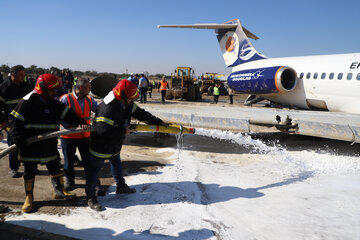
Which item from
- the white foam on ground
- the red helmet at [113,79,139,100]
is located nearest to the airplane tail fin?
the white foam on ground

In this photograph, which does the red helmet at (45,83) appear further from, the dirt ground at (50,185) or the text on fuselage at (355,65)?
the text on fuselage at (355,65)

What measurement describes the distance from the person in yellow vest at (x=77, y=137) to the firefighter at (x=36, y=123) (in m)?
0.42

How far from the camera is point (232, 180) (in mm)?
4797

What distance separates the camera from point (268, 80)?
36.5 feet

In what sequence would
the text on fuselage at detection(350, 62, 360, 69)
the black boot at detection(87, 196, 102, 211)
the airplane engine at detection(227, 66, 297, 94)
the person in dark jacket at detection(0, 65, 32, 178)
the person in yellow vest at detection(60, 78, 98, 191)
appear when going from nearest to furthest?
1. the black boot at detection(87, 196, 102, 211)
2. the person in yellow vest at detection(60, 78, 98, 191)
3. the person in dark jacket at detection(0, 65, 32, 178)
4. the text on fuselage at detection(350, 62, 360, 69)
5. the airplane engine at detection(227, 66, 297, 94)

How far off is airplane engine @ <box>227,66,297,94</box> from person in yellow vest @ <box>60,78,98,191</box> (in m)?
8.74

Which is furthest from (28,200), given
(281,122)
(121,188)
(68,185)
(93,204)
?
(281,122)

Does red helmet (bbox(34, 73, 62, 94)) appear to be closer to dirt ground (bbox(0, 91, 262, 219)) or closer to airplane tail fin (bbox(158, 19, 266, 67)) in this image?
dirt ground (bbox(0, 91, 262, 219))

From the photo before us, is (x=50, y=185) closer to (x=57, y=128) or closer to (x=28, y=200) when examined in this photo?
(x=28, y=200)

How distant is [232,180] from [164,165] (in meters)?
1.51

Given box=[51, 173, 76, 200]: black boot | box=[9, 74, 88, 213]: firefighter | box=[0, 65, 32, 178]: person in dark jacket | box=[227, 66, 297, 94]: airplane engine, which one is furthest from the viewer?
box=[227, 66, 297, 94]: airplane engine

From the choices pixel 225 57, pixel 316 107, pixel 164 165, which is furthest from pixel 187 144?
pixel 225 57

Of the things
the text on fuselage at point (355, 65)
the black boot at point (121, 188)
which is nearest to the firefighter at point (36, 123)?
the black boot at point (121, 188)

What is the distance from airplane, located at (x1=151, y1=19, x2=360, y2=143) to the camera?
6188 mm
